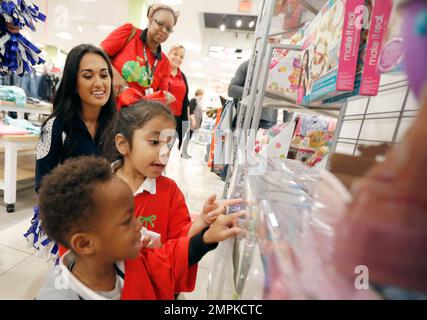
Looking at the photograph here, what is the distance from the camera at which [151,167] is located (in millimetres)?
777

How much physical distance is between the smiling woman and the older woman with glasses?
309mm

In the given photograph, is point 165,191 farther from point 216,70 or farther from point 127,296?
point 216,70

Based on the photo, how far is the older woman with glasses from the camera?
1.46 m

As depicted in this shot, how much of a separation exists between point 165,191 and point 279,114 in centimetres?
163

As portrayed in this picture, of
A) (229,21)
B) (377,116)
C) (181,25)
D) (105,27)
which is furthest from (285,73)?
(105,27)

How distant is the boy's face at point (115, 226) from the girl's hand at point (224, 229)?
0.46ft

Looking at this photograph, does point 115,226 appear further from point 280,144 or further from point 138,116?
point 280,144

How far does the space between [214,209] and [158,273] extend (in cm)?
18

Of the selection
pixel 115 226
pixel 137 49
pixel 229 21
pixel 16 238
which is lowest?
pixel 16 238

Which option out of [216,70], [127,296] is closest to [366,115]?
[127,296]

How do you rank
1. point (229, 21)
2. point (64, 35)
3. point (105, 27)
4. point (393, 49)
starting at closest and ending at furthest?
point (393, 49) < point (229, 21) < point (105, 27) < point (64, 35)

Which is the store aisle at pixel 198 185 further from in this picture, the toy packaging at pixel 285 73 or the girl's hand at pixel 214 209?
the toy packaging at pixel 285 73

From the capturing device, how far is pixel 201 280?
131 centimetres

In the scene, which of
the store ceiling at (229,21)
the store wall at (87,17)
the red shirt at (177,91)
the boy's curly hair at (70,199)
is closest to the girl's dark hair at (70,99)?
the boy's curly hair at (70,199)
